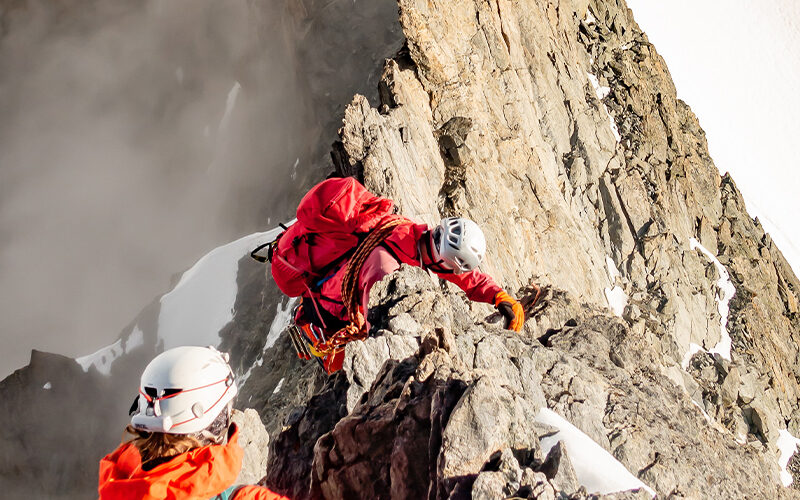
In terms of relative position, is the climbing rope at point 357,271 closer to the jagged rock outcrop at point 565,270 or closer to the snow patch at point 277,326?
the jagged rock outcrop at point 565,270

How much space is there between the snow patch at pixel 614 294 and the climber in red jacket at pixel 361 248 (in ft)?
67.8

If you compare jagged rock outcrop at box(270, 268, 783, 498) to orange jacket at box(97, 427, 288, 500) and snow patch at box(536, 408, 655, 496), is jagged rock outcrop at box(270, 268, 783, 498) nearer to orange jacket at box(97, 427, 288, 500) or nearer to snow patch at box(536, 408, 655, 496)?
snow patch at box(536, 408, 655, 496)

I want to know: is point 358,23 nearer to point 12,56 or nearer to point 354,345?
point 12,56

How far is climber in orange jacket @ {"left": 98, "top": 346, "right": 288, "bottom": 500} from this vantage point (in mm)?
2527

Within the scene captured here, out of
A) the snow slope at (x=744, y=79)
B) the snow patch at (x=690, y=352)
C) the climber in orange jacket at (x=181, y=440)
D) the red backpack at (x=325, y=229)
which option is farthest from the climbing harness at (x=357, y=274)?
the snow slope at (x=744, y=79)

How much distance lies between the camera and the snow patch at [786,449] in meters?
27.7

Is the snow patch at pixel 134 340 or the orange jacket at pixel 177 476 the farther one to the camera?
the snow patch at pixel 134 340

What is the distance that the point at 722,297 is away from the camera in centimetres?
3534

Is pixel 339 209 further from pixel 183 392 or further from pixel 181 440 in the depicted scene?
pixel 181 440

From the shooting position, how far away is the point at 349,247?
18.4 feet

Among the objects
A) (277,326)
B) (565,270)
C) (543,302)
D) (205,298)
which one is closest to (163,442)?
(277,326)

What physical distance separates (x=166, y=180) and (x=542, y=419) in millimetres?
16368

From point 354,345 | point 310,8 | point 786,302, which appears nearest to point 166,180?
point 310,8

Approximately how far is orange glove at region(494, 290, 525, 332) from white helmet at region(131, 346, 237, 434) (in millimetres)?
2861
